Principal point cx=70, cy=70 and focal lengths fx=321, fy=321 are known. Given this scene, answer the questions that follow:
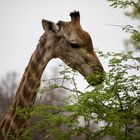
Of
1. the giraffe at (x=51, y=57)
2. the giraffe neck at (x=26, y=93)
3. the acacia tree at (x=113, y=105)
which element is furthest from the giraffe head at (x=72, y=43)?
the acacia tree at (x=113, y=105)

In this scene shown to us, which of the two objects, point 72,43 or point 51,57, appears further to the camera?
point 51,57

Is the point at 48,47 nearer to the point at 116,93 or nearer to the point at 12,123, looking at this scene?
the point at 12,123

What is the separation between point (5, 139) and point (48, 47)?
1.77 metres

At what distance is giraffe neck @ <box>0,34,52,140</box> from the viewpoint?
512cm

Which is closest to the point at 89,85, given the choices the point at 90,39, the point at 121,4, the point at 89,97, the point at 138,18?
the point at 89,97

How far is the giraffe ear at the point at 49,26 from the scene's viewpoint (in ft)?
18.6

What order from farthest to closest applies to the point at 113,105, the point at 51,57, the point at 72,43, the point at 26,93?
1. the point at 51,57
2. the point at 72,43
3. the point at 26,93
4. the point at 113,105

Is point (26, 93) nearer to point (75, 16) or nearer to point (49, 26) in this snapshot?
point (49, 26)

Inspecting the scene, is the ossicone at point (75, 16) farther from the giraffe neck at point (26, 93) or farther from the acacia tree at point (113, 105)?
the acacia tree at point (113, 105)

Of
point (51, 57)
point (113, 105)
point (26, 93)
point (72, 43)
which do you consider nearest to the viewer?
point (113, 105)

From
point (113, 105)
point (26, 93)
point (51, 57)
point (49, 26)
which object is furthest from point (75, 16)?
point (113, 105)

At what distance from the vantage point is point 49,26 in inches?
228

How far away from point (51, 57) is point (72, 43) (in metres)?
0.46

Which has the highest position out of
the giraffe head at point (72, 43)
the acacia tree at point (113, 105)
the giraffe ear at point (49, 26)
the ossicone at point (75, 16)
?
the ossicone at point (75, 16)
